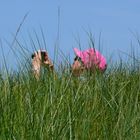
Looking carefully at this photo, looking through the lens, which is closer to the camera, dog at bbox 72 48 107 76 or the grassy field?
the grassy field

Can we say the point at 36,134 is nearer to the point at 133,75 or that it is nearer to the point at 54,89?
the point at 54,89

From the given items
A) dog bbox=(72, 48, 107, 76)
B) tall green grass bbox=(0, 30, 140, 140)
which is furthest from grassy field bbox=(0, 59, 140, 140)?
dog bbox=(72, 48, 107, 76)

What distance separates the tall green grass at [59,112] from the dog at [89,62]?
35cm

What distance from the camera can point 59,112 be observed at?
2535 millimetres

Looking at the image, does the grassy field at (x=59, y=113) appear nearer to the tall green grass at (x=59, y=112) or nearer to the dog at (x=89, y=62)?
the tall green grass at (x=59, y=112)

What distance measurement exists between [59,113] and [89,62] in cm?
115

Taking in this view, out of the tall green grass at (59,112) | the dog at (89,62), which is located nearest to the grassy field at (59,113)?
the tall green grass at (59,112)

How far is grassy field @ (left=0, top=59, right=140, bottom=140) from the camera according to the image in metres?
2.36

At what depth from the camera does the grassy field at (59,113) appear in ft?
7.74

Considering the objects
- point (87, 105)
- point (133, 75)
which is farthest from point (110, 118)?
point (133, 75)

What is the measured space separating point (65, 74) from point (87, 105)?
512 millimetres

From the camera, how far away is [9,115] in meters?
2.47

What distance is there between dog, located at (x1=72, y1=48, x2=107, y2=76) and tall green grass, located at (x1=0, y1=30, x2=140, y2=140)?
0.35 meters

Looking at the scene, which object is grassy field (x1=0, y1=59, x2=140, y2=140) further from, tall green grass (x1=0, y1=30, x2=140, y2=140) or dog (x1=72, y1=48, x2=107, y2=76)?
dog (x1=72, y1=48, x2=107, y2=76)
